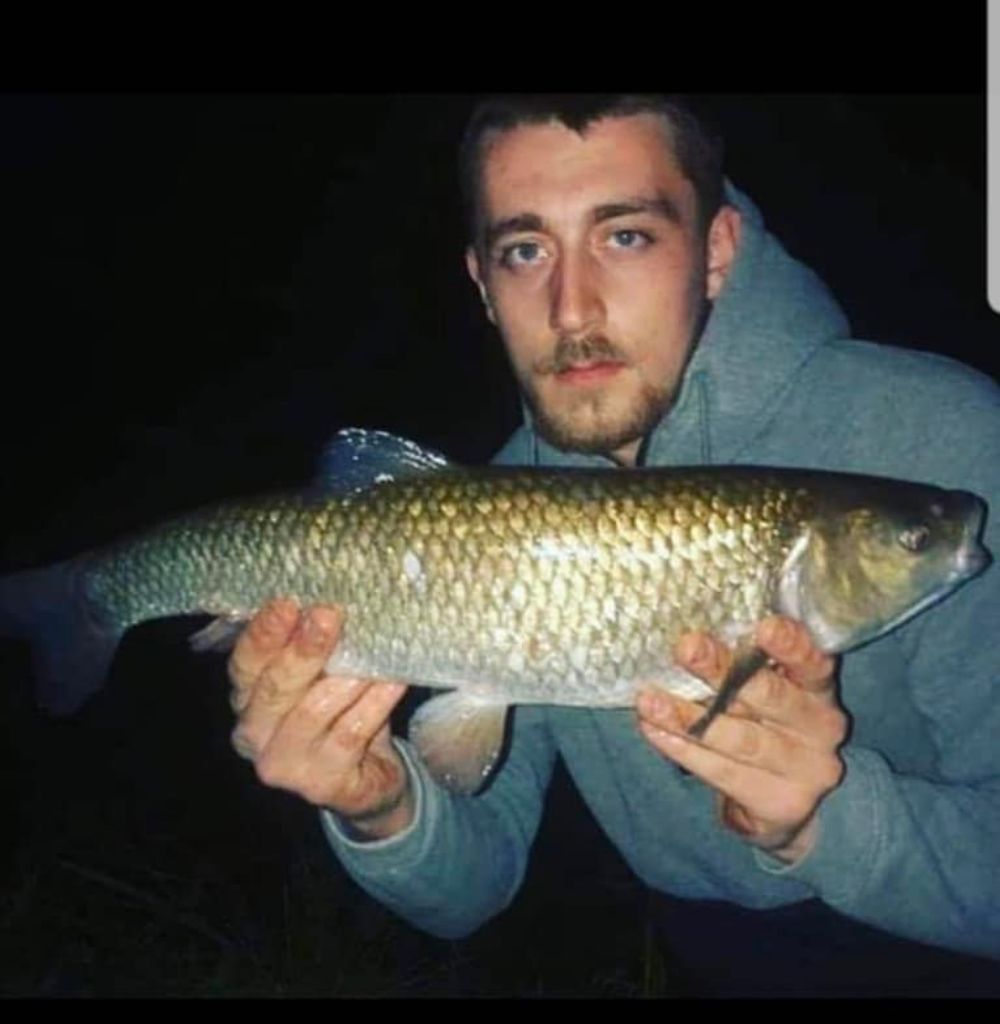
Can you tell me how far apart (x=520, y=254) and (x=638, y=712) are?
0.74 meters

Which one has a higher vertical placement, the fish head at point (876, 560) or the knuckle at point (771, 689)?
the fish head at point (876, 560)

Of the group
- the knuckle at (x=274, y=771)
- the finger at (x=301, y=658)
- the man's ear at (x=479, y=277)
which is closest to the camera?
the finger at (x=301, y=658)

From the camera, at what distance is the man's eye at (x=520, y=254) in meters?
1.92

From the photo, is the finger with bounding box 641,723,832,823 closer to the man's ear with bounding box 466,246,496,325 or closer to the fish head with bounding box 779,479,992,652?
the fish head with bounding box 779,479,992,652

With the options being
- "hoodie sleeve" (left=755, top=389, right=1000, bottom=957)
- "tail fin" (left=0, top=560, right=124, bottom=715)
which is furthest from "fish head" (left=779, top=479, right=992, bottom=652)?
"tail fin" (left=0, top=560, right=124, bottom=715)

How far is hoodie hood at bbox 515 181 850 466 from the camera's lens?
190 cm

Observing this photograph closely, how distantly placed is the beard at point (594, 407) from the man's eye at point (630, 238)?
15cm

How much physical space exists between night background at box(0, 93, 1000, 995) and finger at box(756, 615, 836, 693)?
220cm

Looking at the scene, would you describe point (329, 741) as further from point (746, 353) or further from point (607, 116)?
point (607, 116)

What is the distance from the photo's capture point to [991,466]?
1763mm

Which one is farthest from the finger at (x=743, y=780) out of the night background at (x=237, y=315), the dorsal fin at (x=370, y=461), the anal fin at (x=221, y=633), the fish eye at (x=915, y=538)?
the night background at (x=237, y=315)

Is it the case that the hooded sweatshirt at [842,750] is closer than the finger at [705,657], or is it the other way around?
the finger at [705,657]

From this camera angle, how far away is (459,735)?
1698 millimetres

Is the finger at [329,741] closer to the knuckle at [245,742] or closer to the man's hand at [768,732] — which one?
the knuckle at [245,742]
